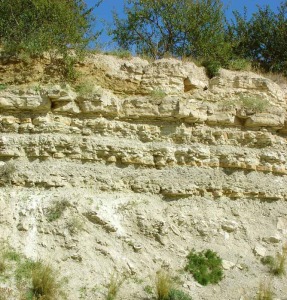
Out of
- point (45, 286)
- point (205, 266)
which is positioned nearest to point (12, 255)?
point (45, 286)

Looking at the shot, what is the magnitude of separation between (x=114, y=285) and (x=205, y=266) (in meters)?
2.17

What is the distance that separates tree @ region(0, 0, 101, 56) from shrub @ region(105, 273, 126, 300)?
6.07 meters

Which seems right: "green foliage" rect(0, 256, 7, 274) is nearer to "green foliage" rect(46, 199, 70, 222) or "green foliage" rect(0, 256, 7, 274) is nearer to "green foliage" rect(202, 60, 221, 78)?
"green foliage" rect(46, 199, 70, 222)

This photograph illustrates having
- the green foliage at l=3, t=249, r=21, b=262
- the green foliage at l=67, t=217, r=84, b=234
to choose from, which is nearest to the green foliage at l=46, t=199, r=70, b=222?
the green foliage at l=67, t=217, r=84, b=234

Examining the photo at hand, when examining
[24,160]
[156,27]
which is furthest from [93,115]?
[156,27]

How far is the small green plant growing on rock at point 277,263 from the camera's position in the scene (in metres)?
10.0

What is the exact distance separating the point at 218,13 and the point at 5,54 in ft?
28.0

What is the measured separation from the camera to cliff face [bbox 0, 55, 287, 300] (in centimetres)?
956

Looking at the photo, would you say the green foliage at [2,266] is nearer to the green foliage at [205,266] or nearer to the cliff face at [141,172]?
the cliff face at [141,172]

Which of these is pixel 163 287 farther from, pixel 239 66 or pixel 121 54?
pixel 239 66

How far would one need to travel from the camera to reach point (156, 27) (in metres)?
17.2

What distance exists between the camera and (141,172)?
10.9 metres

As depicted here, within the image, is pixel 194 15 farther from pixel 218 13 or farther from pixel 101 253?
pixel 101 253

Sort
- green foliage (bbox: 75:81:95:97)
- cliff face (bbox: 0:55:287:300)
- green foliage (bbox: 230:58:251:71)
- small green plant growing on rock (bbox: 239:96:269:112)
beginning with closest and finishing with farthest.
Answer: cliff face (bbox: 0:55:287:300) → green foliage (bbox: 75:81:95:97) → small green plant growing on rock (bbox: 239:96:269:112) → green foliage (bbox: 230:58:251:71)
